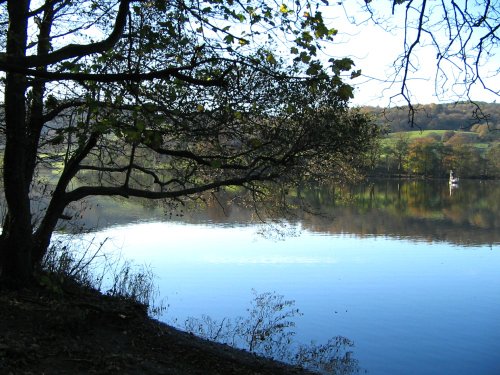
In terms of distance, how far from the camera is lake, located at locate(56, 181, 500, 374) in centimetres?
1012

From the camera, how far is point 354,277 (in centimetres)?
1580

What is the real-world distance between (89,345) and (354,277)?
11315 mm

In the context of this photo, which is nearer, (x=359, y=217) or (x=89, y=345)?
(x=89, y=345)

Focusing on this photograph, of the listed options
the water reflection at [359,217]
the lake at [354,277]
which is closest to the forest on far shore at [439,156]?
the water reflection at [359,217]

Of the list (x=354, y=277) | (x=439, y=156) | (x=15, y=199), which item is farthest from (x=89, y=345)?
(x=439, y=156)

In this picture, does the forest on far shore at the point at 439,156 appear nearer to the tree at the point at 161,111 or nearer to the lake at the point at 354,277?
the lake at the point at 354,277

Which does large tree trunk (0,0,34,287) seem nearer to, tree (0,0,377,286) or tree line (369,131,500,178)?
tree (0,0,377,286)

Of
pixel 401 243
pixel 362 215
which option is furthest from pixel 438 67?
pixel 362 215

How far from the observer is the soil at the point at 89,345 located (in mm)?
4867

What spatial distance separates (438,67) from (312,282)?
1128 cm

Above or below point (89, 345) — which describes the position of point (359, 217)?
above

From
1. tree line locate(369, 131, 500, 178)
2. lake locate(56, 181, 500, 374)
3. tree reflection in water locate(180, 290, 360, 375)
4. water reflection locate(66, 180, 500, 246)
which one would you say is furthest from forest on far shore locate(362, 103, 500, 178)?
tree reflection in water locate(180, 290, 360, 375)

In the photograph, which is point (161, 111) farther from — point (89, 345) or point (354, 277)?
point (354, 277)

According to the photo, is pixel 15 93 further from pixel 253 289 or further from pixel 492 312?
pixel 492 312
